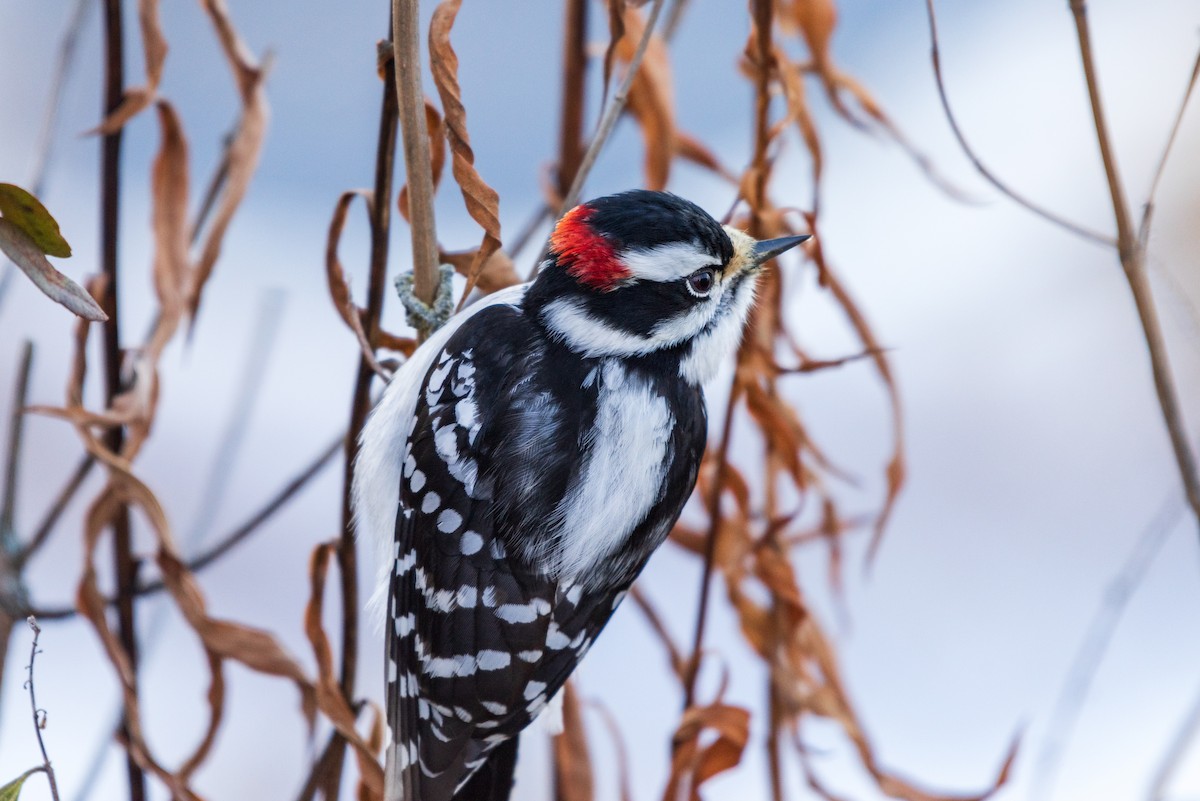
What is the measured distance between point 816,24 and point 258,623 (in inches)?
108

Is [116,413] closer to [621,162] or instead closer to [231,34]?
[231,34]

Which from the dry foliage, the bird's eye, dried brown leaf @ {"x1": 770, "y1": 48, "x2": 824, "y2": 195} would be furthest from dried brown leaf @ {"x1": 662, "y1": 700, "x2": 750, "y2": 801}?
dried brown leaf @ {"x1": 770, "y1": 48, "x2": 824, "y2": 195}

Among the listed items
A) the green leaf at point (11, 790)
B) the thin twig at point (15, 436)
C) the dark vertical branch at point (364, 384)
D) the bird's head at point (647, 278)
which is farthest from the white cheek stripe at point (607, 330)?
the green leaf at point (11, 790)

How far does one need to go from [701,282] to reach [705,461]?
0.37 metres

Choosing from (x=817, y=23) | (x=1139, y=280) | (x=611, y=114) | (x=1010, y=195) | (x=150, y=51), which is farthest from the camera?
(x=817, y=23)

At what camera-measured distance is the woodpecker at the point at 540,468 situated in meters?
1.70

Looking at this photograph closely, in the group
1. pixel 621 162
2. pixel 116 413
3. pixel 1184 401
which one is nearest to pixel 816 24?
pixel 116 413

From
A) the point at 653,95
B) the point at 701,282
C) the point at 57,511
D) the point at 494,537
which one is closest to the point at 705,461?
the point at 701,282

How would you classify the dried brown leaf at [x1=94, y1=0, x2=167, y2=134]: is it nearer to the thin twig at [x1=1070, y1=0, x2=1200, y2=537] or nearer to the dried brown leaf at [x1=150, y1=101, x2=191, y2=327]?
the dried brown leaf at [x1=150, y1=101, x2=191, y2=327]

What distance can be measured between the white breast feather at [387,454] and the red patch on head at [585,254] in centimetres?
10

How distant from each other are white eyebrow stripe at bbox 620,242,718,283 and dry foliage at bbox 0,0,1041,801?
0.10m

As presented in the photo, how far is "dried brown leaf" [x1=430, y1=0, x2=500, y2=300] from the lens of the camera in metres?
1.40

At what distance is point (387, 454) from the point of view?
1.92m

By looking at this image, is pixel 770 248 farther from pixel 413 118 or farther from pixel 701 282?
pixel 413 118
